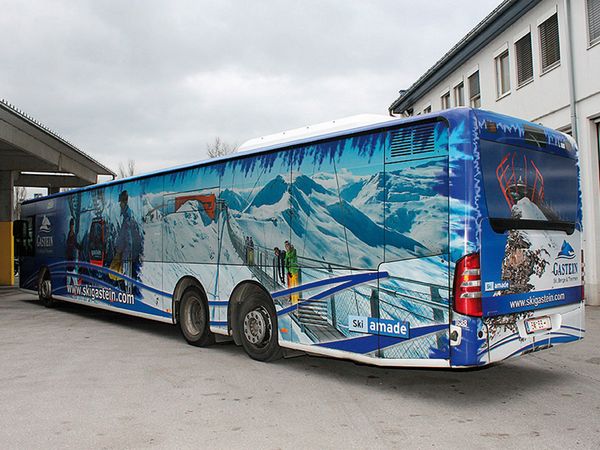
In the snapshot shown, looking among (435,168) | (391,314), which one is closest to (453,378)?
(391,314)

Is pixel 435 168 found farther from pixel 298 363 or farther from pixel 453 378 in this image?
pixel 298 363

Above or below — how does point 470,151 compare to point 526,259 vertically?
above

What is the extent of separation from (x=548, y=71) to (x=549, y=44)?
73cm

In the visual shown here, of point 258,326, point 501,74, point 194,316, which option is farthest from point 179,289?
point 501,74

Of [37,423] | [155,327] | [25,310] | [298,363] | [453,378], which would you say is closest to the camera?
[37,423]

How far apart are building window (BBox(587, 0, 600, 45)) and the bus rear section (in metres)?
8.11

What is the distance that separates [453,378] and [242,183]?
3720 millimetres

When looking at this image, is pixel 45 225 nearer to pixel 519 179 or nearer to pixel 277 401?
pixel 277 401

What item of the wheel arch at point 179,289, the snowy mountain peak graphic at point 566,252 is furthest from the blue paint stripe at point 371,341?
the wheel arch at point 179,289

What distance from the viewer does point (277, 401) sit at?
6094 millimetres

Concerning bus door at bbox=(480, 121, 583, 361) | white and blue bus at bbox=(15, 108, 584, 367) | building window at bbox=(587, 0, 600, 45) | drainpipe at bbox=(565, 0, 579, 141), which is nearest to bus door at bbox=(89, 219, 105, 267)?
white and blue bus at bbox=(15, 108, 584, 367)

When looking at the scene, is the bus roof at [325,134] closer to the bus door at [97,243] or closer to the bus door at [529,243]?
the bus door at [529,243]

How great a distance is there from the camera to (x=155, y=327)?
12062 millimetres

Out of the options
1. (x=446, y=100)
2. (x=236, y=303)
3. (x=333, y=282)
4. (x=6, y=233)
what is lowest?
(x=236, y=303)
